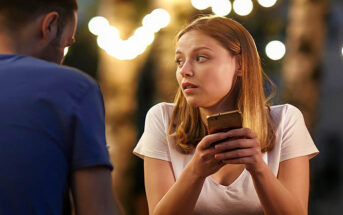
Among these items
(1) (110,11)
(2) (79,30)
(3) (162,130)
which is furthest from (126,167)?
(2) (79,30)

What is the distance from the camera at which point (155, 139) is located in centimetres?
259

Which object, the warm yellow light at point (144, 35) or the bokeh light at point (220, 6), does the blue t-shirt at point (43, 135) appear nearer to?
the bokeh light at point (220, 6)

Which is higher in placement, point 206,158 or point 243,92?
point 243,92

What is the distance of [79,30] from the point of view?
16.9 meters

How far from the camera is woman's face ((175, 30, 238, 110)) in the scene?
2.38m

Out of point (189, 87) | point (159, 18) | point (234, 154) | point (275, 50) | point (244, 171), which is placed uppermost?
point (159, 18)

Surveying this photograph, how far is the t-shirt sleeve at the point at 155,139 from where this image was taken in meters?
2.55

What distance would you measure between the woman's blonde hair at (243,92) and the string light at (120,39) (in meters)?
4.85

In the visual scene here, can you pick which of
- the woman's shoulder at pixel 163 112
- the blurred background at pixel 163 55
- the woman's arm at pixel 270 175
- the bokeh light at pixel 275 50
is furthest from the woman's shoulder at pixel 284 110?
the bokeh light at pixel 275 50

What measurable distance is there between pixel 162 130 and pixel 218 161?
49 centimetres

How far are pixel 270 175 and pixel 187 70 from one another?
1.59 feet

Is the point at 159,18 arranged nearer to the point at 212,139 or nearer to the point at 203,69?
the point at 203,69

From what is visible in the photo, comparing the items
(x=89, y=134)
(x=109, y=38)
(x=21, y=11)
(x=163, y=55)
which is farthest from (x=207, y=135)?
(x=109, y=38)

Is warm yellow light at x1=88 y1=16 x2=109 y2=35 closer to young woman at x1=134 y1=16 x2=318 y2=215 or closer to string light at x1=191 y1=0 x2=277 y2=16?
string light at x1=191 y1=0 x2=277 y2=16
